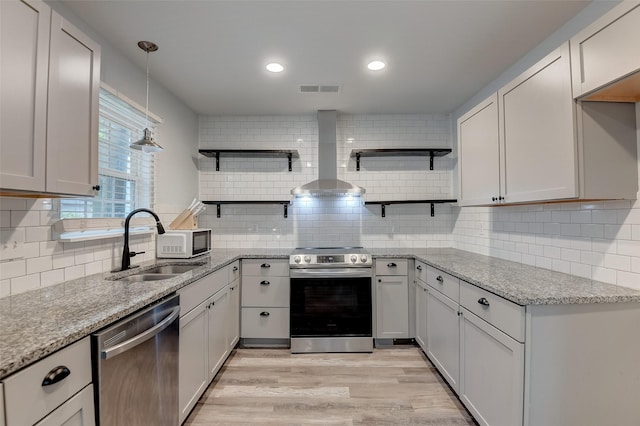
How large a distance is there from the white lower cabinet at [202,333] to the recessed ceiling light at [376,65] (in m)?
2.12

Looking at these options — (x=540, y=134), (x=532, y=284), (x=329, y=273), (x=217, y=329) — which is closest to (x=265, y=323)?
(x=217, y=329)

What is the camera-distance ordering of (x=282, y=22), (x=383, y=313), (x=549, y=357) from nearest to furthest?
(x=549, y=357), (x=282, y=22), (x=383, y=313)

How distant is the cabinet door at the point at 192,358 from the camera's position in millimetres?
1775

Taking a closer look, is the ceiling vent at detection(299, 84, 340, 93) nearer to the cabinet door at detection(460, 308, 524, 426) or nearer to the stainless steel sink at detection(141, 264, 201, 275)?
the stainless steel sink at detection(141, 264, 201, 275)

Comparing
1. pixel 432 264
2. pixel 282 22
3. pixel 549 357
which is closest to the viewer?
pixel 549 357

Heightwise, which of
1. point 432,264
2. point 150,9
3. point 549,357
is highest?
point 150,9

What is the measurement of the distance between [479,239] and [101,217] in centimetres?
333

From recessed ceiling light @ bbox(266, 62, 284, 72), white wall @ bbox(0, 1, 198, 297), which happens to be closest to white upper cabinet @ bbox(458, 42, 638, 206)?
recessed ceiling light @ bbox(266, 62, 284, 72)

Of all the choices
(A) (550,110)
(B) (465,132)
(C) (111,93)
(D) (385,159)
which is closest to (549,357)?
(A) (550,110)

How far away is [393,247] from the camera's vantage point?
3.62 metres

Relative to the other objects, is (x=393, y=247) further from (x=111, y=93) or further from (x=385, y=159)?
(x=111, y=93)

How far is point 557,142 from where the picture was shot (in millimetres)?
1627

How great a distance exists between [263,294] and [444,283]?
5.61 ft

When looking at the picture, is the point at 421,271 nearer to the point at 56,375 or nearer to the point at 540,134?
the point at 540,134
